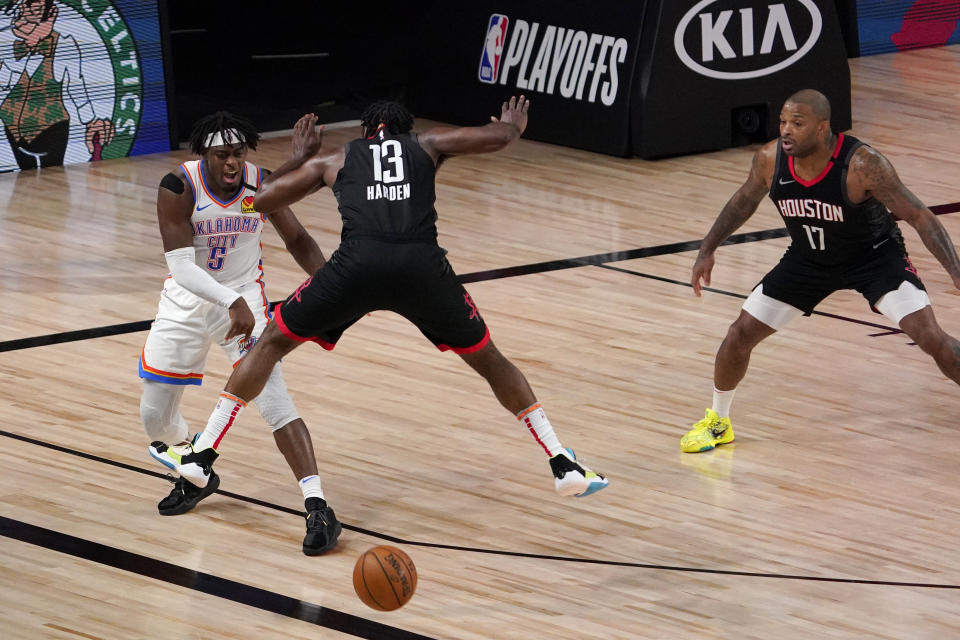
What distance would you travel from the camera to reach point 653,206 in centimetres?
1357

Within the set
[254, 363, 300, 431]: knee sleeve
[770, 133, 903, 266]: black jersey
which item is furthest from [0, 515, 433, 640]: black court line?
[770, 133, 903, 266]: black jersey

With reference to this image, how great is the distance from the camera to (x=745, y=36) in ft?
49.8

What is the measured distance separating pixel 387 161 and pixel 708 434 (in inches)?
95.3

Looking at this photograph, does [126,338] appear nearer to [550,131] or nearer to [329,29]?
[550,131]

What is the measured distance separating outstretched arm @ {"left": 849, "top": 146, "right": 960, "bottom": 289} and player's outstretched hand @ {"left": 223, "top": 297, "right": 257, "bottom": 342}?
2.79 m

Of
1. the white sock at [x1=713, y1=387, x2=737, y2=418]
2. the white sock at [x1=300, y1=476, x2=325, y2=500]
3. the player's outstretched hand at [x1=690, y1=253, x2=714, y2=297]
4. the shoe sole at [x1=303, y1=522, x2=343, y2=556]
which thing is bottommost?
the white sock at [x1=713, y1=387, x2=737, y2=418]

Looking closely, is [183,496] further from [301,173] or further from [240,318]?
[301,173]

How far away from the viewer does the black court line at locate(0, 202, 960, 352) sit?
975 cm

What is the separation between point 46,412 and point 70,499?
1.25 meters

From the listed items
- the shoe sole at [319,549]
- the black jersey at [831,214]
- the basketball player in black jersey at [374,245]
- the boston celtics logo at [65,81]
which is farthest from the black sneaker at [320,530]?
the boston celtics logo at [65,81]

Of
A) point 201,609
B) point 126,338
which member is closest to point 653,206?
point 126,338

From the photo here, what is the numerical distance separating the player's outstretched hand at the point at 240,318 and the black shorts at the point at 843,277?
2.60 meters

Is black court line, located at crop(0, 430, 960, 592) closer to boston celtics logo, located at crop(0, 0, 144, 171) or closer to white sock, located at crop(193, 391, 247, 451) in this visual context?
white sock, located at crop(193, 391, 247, 451)

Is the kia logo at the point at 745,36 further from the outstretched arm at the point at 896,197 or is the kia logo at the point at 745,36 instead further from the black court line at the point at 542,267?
the outstretched arm at the point at 896,197
